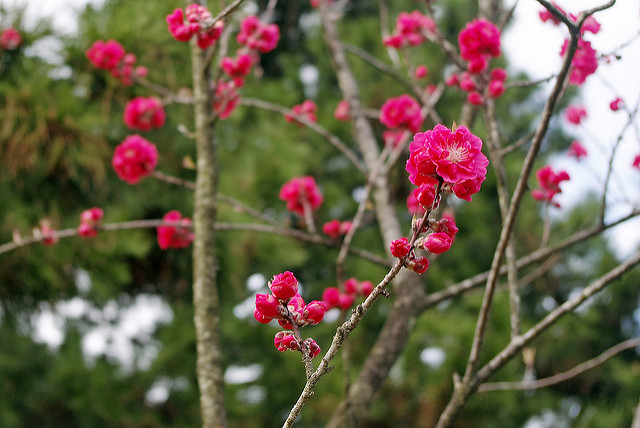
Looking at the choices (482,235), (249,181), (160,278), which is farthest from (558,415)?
(160,278)

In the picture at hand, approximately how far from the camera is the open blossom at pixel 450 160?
1.92 feet

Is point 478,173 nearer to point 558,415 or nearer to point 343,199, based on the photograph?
point 343,199

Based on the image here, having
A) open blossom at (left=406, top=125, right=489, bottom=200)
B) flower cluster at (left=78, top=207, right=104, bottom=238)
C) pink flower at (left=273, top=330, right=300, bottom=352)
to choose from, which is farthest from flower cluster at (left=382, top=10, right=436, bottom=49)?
pink flower at (left=273, top=330, right=300, bottom=352)

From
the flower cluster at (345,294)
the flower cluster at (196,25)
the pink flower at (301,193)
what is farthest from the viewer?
the pink flower at (301,193)

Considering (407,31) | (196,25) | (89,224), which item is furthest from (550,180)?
(89,224)

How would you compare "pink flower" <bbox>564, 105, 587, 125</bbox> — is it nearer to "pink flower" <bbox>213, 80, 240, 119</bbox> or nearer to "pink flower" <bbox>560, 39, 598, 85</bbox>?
"pink flower" <bbox>560, 39, 598, 85</bbox>

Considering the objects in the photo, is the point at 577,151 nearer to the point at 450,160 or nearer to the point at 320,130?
the point at 320,130

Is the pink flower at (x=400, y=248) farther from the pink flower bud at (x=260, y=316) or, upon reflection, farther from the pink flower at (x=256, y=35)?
the pink flower at (x=256, y=35)

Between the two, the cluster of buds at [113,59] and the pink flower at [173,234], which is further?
the cluster of buds at [113,59]

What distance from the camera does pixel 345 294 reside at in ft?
→ 4.62

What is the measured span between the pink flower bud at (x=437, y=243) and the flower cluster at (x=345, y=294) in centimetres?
69

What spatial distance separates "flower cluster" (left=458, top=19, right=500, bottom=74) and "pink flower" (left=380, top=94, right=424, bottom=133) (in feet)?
1.10

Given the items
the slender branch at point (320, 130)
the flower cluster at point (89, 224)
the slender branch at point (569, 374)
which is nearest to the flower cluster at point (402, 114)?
the slender branch at point (320, 130)

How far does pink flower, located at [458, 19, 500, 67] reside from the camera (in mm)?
1307
